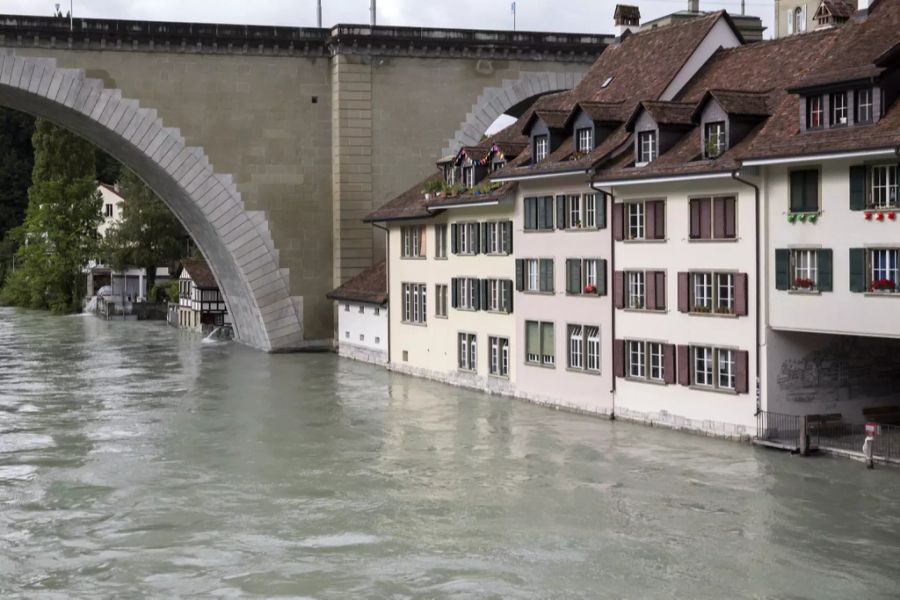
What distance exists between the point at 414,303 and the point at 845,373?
18042mm

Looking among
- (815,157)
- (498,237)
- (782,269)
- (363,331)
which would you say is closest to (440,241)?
(498,237)

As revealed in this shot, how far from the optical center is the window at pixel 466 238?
Result: 130ft

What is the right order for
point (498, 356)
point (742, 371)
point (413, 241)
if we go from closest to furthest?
point (742, 371)
point (498, 356)
point (413, 241)

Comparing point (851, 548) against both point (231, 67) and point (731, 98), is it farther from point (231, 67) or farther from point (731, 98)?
point (231, 67)

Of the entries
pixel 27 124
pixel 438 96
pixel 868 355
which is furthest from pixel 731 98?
pixel 27 124

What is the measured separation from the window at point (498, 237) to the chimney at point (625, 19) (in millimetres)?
6496

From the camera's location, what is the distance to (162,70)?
49.0 metres

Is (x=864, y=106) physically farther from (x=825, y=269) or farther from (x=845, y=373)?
(x=845, y=373)

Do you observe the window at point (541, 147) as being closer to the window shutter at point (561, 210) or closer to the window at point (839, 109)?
the window shutter at point (561, 210)

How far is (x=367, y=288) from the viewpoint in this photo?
160ft

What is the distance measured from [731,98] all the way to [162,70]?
2602 cm

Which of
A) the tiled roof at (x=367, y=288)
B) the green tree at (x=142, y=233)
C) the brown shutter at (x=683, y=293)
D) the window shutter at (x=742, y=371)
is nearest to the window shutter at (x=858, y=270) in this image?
the window shutter at (x=742, y=371)

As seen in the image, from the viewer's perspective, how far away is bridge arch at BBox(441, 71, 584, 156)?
53494 mm

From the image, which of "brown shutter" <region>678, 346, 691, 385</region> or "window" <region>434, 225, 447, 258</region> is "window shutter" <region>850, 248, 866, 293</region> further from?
"window" <region>434, 225, 447, 258</region>
